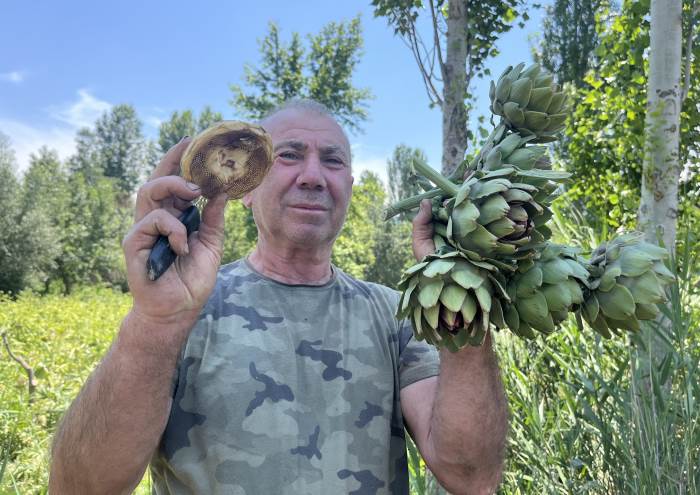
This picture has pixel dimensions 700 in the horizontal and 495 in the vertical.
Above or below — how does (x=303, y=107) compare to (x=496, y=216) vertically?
above

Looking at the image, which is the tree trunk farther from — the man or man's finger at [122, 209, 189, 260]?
man's finger at [122, 209, 189, 260]

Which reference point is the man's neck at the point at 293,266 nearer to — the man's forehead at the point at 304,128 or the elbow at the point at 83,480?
the man's forehead at the point at 304,128

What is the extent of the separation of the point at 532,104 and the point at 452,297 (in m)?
0.42

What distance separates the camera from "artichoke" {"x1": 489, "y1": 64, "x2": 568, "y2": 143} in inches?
38.9

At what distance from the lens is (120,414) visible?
1.23 m

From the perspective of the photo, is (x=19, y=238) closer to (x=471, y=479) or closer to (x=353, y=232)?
(x=353, y=232)

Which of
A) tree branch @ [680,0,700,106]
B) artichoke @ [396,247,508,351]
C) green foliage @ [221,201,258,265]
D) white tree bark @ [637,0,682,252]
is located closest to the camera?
artichoke @ [396,247,508,351]

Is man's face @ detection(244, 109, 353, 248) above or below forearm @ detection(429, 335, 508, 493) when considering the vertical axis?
above

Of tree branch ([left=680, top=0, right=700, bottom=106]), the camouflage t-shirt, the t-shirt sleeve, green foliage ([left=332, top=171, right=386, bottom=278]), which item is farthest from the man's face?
green foliage ([left=332, top=171, right=386, bottom=278])

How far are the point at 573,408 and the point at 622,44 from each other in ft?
11.4

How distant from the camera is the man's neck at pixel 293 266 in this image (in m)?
1.79

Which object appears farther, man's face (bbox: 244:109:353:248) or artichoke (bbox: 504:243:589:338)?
man's face (bbox: 244:109:353:248)

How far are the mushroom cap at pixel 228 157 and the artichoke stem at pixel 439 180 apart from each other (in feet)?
1.10

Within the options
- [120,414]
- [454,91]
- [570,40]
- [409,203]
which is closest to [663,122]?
[454,91]
